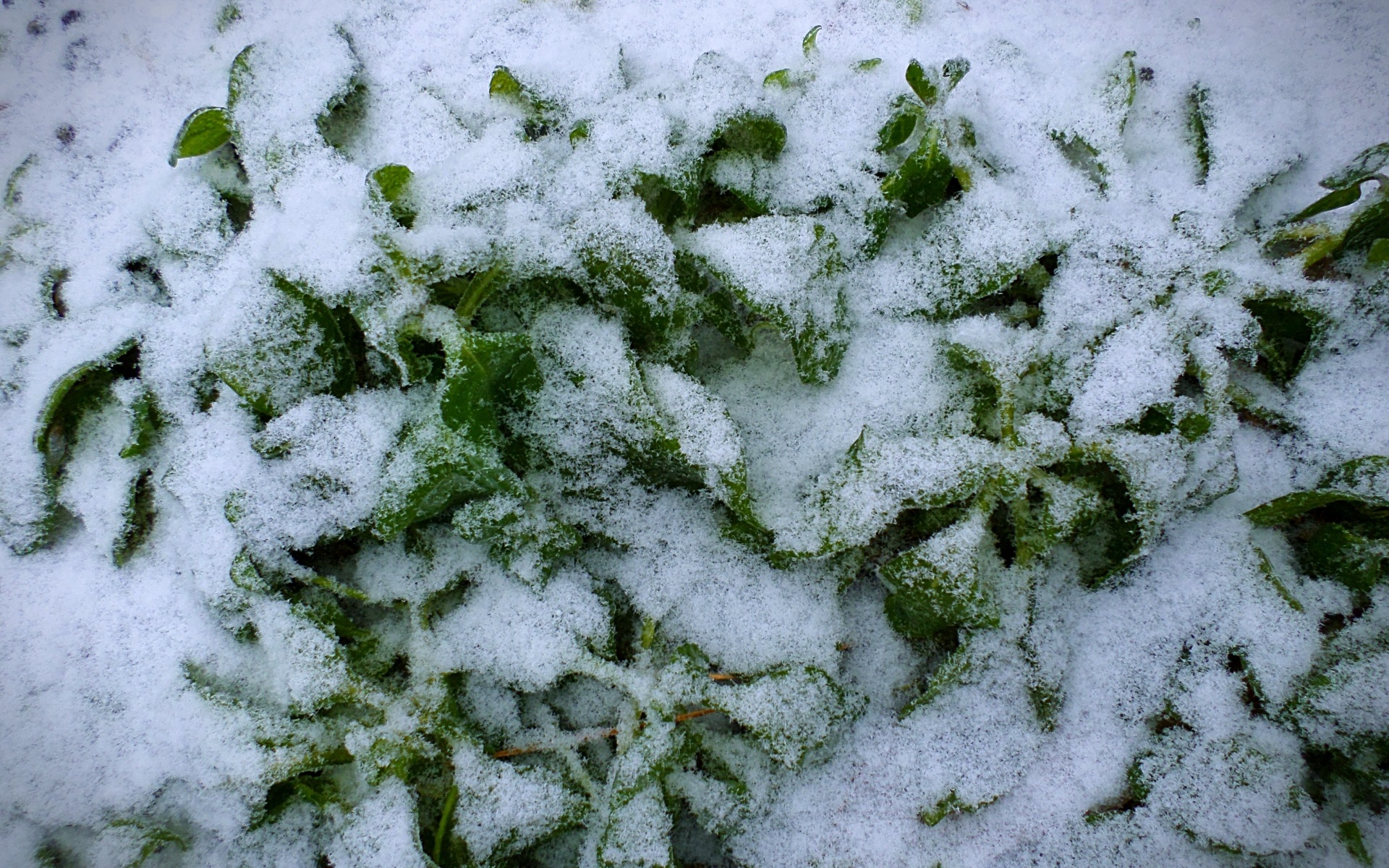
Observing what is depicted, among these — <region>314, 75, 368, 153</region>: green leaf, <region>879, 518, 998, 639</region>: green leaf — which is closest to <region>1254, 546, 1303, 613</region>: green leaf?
<region>879, 518, 998, 639</region>: green leaf

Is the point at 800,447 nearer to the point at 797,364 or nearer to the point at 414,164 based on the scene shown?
the point at 797,364

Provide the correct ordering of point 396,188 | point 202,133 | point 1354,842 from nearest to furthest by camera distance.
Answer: point 1354,842 → point 396,188 → point 202,133

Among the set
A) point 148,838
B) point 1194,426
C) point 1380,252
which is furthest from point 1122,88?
point 148,838

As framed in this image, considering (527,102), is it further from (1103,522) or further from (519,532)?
(1103,522)

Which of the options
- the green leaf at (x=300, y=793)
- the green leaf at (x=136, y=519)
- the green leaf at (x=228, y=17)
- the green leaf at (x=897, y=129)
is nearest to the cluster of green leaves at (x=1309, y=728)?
the green leaf at (x=897, y=129)

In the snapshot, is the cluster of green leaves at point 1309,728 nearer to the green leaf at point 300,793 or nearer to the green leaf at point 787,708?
the green leaf at point 787,708

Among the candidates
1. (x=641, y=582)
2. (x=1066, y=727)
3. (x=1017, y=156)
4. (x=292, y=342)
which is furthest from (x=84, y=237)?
(x=1066, y=727)

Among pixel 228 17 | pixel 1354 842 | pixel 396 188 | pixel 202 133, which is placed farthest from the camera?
pixel 228 17
